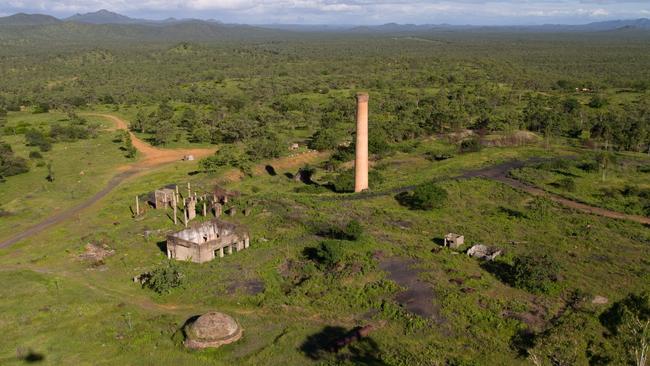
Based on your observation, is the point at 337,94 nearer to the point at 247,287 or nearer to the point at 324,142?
the point at 324,142

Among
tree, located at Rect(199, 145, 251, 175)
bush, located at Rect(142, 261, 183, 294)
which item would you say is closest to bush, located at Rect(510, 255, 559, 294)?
bush, located at Rect(142, 261, 183, 294)

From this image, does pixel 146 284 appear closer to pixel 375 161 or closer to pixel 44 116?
pixel 375 161

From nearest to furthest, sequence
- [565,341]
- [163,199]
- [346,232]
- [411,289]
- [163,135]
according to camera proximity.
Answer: [565,341] → [411,289] → [346,232] → [163,199] → [163,135]

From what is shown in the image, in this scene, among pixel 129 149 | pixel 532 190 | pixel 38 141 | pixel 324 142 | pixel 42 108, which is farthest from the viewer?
pixel 42 108

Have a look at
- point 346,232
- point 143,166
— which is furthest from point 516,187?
point 143,166

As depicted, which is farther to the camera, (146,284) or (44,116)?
(44,116)


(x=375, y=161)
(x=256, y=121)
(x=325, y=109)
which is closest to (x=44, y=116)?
(x=256, y=121)

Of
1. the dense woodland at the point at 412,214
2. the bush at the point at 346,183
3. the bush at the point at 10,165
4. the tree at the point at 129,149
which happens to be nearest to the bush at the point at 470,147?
the dense woodland at the point at 412,214
